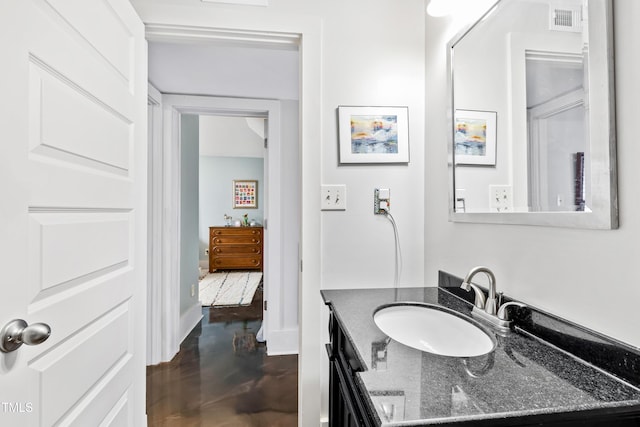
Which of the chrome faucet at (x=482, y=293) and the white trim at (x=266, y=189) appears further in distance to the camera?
the white trim at (x=266, y=189)

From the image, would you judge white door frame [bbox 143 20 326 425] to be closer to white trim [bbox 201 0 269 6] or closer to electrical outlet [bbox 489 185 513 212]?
white trim [bbox 201 0 269 6]

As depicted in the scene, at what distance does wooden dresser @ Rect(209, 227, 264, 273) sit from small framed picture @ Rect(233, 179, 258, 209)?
0.79m

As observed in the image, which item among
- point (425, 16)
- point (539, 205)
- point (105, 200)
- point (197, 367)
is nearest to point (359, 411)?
point (539, 205)

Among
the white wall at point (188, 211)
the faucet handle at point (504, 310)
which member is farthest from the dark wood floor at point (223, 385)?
the faucet handle at point (504, 310)

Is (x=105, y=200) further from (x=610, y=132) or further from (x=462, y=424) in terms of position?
(x=610, y=132)

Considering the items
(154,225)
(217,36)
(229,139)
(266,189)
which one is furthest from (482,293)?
(229,139)

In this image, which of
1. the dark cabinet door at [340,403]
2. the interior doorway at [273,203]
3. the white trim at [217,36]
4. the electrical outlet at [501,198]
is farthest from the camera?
the interior doorway at [273,203]

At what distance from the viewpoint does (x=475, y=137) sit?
1.17m

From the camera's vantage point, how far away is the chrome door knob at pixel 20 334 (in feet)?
2.14

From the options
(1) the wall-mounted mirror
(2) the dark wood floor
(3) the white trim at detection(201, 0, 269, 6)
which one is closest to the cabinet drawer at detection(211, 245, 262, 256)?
(2) the dark wood floor

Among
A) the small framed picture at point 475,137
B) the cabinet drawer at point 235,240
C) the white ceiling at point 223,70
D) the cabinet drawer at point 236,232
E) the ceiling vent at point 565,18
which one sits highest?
the white ceiling at point 223,70

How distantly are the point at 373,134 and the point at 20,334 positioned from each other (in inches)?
53.6

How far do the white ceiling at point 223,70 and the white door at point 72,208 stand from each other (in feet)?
2.06

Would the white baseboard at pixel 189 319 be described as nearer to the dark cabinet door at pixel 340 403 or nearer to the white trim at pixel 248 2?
the dark cabinet door at pixel 340 403
